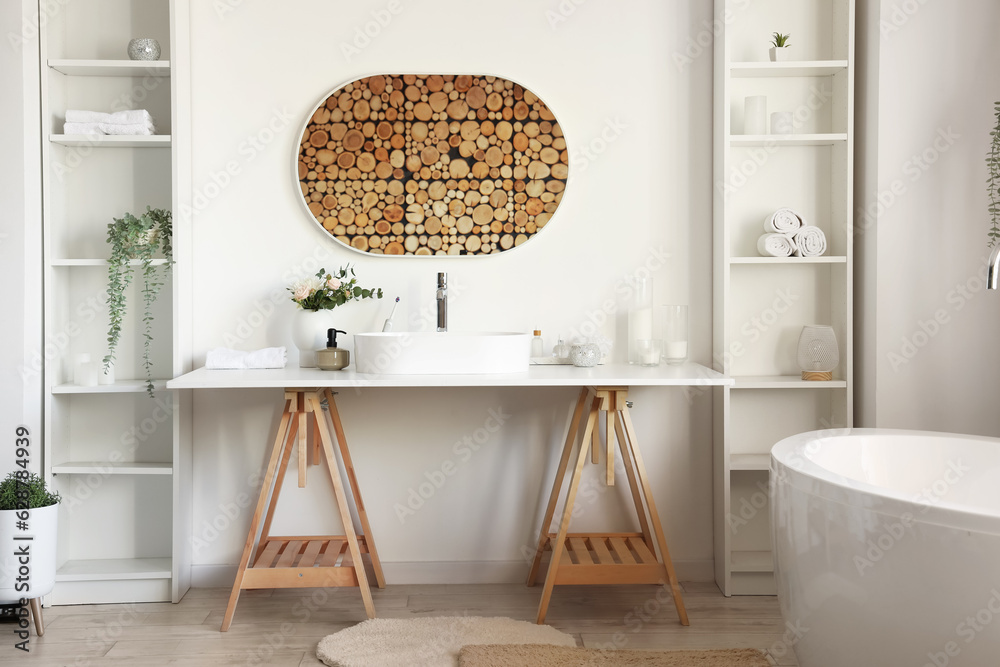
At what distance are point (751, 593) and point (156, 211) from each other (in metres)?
2.51

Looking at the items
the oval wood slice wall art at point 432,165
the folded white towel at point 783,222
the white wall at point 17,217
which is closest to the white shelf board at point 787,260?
the folded white towel at point 783,222

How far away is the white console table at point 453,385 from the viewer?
91.2 inches

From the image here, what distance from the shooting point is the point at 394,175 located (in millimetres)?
2805

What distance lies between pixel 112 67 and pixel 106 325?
2.99 ft

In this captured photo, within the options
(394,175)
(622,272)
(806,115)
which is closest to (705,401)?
(622,272)

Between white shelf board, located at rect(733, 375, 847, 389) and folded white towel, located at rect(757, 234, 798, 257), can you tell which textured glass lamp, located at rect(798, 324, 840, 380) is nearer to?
white shelf board, located at rect(733, 375, 847, 389)

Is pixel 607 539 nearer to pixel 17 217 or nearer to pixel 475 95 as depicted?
pixel 475 95

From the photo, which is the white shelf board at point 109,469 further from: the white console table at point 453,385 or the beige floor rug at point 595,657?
the beige floor rug at point 595,657

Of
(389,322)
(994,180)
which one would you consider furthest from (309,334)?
(994,180)

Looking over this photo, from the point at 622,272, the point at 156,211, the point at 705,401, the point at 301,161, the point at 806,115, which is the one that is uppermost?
the point at 806,115

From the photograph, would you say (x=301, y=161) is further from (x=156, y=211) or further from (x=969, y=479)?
(x=969, y=479)

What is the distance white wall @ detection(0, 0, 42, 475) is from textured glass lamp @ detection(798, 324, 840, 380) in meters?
2.68

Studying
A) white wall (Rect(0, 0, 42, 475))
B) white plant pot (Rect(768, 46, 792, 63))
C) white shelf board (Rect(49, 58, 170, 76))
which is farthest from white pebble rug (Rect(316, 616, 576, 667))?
white plant pot (Rect(768, 46, 792, 63))

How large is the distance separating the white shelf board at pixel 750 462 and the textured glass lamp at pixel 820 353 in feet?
1.11
